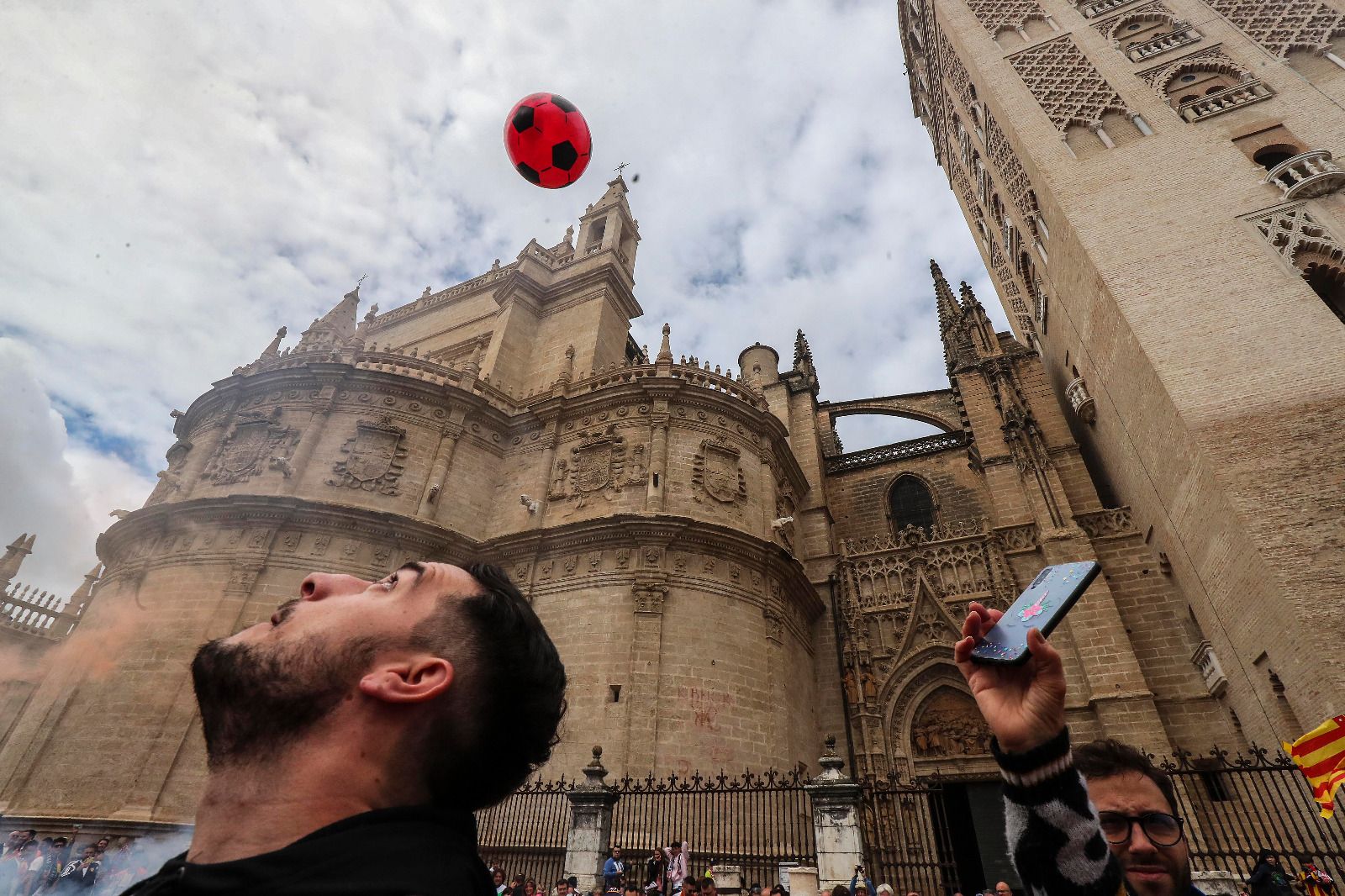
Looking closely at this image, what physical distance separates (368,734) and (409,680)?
0.43 feet

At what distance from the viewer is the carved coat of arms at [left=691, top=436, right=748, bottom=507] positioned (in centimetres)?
1650

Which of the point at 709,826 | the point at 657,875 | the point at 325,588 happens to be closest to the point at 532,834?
the point at 657,875

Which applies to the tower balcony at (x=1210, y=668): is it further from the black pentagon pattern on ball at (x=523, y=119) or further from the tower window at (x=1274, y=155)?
the black pentagon pattern on ball at (x=523, y=119)

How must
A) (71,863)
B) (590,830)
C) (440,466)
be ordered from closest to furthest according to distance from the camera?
(590,830) → (71,863) → (440,466)

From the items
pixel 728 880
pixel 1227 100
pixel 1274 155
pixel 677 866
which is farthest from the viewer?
pixel 1227 100

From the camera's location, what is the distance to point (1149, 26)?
60.7 feet

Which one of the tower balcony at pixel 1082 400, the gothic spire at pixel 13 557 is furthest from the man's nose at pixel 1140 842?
the gothic spire at pixel 13 557

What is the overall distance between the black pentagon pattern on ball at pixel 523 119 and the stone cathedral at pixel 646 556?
8.97 metres

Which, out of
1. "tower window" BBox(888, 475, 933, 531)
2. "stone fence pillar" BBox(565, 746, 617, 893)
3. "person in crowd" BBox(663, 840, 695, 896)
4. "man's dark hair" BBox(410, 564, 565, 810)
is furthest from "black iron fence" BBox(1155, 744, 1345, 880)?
"man's dark hair" BBox(410, 564, 565, 810)

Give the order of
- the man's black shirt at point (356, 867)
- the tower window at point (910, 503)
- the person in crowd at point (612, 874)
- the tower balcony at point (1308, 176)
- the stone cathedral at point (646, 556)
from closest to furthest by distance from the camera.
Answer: the man's black shirt at point (356, 867) → the person in crowd at point (612, 874) → the tower balcony at point (1308, 176) → the stone cathedral at point (646, 556) → the tower window at point (910, 503)

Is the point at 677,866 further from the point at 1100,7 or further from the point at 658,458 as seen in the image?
the point at 1100,7

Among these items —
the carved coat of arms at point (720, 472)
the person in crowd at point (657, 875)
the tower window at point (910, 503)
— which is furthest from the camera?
the tower window at point (910, 503)

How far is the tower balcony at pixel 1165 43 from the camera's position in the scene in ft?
56.5

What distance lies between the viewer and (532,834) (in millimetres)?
12062
